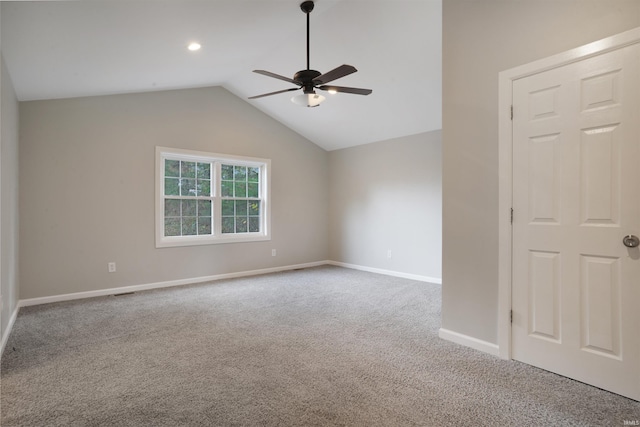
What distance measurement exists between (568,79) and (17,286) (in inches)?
218

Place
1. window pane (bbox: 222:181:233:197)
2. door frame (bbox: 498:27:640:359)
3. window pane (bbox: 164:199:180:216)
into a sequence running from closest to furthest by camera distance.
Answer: door frame (bbox: 498:27:640:359), window pane (bbox: 164:199:180:216), window pane (bbox: 222:181:233:197)

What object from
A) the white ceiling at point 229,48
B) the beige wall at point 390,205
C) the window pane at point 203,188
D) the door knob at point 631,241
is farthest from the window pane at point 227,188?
the door knob at point 631,241

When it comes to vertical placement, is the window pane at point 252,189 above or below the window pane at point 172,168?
below

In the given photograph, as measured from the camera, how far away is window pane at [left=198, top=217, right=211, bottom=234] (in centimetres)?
518

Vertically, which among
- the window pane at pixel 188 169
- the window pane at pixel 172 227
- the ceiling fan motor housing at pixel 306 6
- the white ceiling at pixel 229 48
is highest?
the ceiling fan motor housing at pixel 306 6

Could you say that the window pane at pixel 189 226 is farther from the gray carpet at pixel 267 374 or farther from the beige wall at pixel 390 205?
the beige wall at pixel 390 205

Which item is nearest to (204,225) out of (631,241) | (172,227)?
(172,227)

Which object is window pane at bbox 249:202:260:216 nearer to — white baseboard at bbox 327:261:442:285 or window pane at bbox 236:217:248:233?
window pane at bbox 236:217:248:233

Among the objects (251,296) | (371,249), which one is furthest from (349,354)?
(371,249)

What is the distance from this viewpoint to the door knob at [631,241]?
1.83 meters

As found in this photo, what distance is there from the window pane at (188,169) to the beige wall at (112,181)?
0.28 meters

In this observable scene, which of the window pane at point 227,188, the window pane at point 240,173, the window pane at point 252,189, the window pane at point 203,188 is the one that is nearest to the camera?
the window pane at point 203,188

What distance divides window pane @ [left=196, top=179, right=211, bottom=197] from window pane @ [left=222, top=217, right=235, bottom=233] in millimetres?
511

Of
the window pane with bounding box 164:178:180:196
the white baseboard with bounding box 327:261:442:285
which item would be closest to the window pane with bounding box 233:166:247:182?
the window pane with bounding box 164:178:180:196
